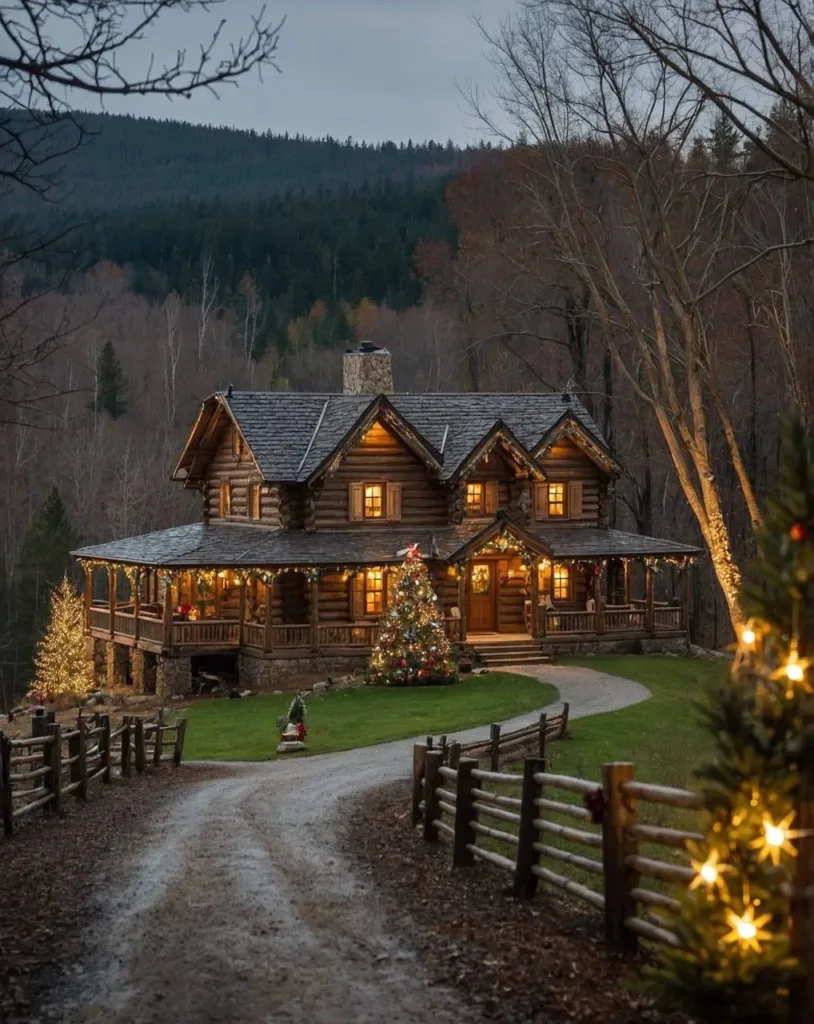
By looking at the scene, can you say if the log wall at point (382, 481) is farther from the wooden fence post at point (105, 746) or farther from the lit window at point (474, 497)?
the wooden fence post at point (105, 746)

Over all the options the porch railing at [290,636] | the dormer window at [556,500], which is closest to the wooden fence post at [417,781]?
the porch railing at [290,636]

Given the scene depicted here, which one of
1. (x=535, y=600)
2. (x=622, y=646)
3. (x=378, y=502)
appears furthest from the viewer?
(x=622, y=646)

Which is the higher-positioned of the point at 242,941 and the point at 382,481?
the point at 382,481

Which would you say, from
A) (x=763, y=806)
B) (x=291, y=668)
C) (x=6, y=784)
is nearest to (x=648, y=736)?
(x=291, y=668)

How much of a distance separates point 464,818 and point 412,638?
75.0 feet

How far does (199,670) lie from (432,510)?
8760 mm

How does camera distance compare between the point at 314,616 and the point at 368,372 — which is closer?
the point at 314,616

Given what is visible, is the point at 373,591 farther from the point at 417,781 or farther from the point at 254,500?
the point at 417,781

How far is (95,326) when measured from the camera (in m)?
87.6

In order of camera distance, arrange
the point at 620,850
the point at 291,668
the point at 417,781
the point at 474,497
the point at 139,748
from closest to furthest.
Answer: the point at 620,850 < the point at 417,781 < the point at 139,748 < the point at 291,668 < the point at 474,497

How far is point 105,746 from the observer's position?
72.3ft

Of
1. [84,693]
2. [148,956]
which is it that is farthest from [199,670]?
[148,956]

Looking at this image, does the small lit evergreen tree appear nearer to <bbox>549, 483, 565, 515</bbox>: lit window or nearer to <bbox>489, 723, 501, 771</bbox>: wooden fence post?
<bbox>549, 483, 565, 515</bbox>: lit window

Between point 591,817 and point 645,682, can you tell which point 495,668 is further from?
point 591,817
